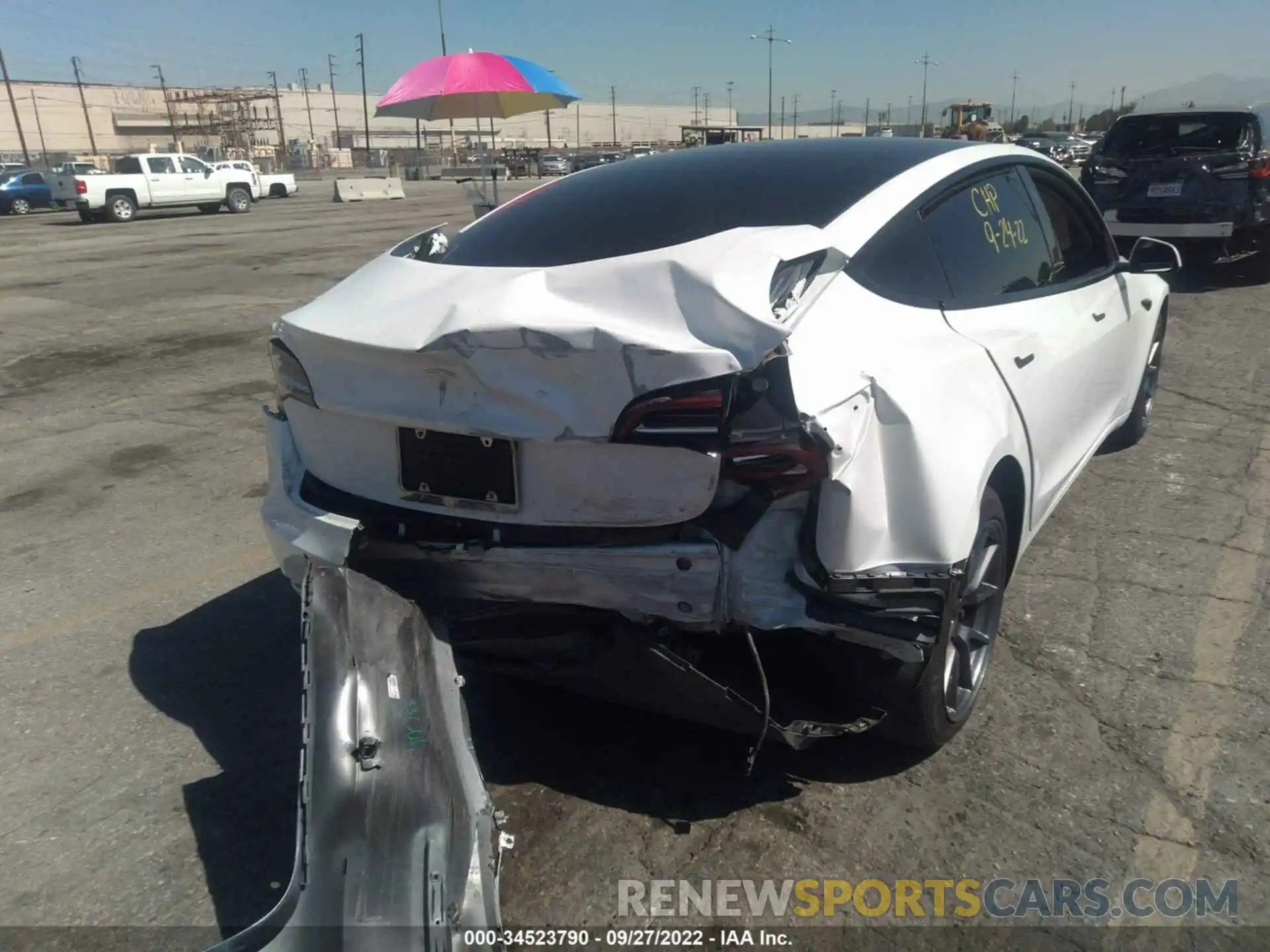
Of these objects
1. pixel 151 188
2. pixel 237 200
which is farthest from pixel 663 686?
pixel 237 200

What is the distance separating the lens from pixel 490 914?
82.2 inches

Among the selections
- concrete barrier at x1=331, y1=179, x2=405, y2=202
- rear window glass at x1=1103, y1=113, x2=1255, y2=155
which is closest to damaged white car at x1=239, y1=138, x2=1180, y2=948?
rear window glass at x1=1103, y1=113, x2=1255, y2=155

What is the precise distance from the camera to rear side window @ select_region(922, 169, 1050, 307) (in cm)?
312

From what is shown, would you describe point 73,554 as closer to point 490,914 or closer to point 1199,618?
point 490,914

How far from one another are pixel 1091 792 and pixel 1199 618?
132 centimetres

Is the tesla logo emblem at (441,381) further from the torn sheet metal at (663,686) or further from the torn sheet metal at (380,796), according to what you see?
the torn sheet metal at (663,686)

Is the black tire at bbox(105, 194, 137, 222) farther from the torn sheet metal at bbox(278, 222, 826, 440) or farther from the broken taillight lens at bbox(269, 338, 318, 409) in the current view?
the torn sheet metal at bbox(278, 222, 826, 440)

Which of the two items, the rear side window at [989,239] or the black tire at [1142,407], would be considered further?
the black tire at [1142,407]

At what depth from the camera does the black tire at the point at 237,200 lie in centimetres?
3034

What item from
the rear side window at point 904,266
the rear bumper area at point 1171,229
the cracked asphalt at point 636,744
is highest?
the rear side window at point 904,266

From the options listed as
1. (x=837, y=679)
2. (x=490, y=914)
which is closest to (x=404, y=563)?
(x=490, y=914)

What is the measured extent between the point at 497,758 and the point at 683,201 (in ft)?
6.19

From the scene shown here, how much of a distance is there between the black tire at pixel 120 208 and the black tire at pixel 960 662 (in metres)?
30.0

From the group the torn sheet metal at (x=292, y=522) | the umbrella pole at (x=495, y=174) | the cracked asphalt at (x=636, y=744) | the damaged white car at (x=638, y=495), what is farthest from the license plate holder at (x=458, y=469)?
the umbrella pole at (x=495, y=174)
